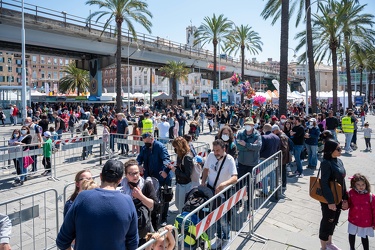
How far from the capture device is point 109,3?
25.8 metres

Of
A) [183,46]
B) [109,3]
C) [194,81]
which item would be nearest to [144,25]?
[109,3]

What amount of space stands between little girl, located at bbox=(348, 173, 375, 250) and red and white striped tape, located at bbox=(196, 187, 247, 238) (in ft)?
5.41

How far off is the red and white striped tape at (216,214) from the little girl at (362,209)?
165cm

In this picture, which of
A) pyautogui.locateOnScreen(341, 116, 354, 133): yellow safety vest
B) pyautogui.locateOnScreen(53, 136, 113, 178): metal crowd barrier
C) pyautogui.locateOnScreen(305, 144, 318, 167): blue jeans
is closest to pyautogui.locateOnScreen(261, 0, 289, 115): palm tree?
pyautogui.locateOnScreen(341, 116, 354, 133): yellow safety vest

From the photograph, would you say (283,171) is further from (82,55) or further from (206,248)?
(82,55)

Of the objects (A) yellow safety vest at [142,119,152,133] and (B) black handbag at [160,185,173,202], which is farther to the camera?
(A) yellow safety vest at [142,119,152,133]

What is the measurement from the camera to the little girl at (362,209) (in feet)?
13.7

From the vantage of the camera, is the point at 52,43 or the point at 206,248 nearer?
the point at 206,248

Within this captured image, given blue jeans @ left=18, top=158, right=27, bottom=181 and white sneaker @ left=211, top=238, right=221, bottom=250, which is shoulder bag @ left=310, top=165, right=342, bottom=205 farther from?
blue jeans @ left=18, top=158, right=27, bottom=181

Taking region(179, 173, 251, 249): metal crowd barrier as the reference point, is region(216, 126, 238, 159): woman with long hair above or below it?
above

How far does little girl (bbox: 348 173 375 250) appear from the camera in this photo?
13.7 ft

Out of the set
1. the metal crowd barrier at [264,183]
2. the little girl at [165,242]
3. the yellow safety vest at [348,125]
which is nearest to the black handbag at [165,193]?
the metal crowd barrier at [264,183]

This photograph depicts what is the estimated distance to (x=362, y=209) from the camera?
421 centimetres

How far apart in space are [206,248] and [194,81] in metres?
86.0
